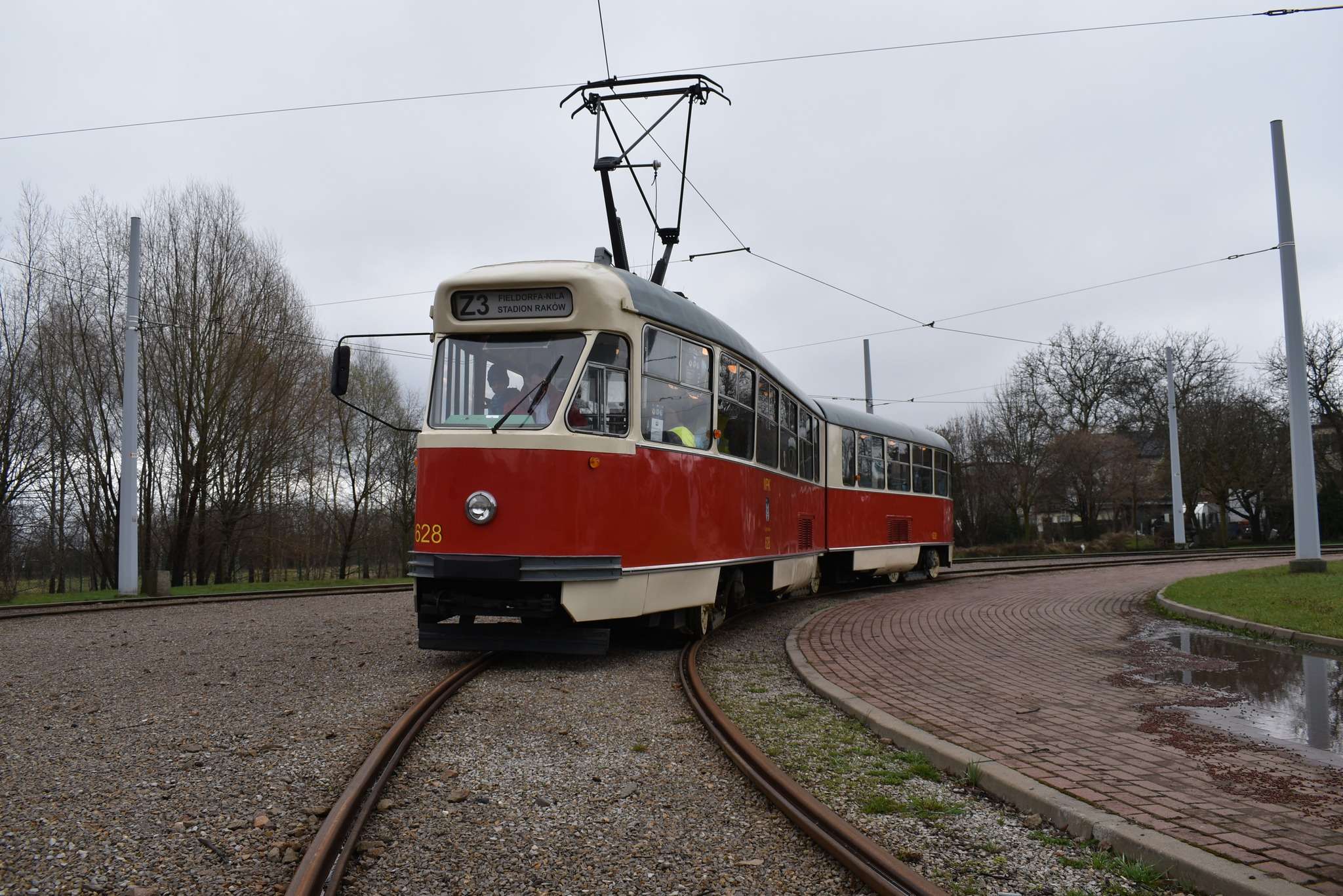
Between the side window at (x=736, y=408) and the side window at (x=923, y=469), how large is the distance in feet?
28.7

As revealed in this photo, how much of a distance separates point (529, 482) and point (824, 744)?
3066 mm

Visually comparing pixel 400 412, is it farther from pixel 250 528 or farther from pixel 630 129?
pixel 630 129

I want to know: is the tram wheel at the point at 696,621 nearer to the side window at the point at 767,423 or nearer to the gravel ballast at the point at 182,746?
the side window at the point at 767,423

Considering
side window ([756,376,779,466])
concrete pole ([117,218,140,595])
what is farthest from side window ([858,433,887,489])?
concrete pole ([117,218,140,595])

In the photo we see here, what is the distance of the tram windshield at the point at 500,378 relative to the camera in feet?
23.1

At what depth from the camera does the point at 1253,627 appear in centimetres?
948

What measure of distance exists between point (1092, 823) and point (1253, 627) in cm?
756

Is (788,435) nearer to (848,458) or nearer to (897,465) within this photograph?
(848,458)

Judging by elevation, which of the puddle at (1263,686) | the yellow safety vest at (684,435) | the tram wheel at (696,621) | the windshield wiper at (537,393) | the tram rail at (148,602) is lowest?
the puddle at (1263,686)

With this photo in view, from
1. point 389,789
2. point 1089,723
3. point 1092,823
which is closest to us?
point 1092,823

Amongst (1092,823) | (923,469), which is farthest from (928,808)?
(923,469)

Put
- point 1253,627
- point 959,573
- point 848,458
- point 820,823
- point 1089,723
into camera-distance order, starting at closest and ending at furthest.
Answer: point 820,823 → point 1089,723 → point 1253,627 → point 848,458 → point 959,573

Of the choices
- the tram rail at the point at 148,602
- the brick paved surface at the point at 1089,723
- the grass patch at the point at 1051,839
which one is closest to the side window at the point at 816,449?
the brick paved surface at the point at 1089,723

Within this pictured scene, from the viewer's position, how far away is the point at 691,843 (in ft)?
11.5
